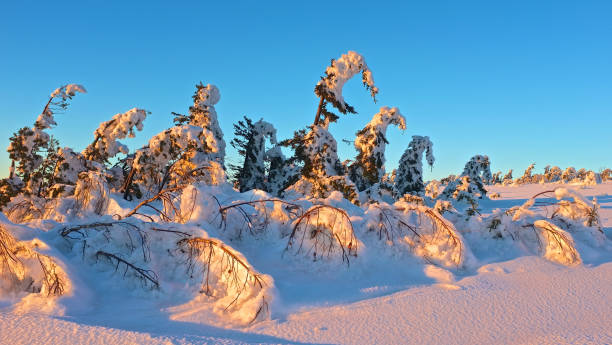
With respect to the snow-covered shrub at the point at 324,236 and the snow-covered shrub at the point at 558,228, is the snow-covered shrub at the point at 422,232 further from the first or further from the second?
the snow-covered shrub at the point at 558,228

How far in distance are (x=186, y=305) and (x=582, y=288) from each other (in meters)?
3.12

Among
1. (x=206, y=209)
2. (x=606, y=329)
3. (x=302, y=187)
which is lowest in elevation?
(x=606, y=329)

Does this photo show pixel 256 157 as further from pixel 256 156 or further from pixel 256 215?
pixel 256 215

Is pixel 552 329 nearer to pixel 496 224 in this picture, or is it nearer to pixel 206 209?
pixel 496 224

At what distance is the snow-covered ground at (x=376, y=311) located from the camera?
199 cm

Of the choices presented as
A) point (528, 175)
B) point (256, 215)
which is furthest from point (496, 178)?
point (256, 215)

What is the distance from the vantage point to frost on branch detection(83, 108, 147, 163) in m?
8.26

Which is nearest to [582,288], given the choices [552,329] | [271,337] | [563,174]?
[552,329]

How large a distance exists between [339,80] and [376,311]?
25.3 feet

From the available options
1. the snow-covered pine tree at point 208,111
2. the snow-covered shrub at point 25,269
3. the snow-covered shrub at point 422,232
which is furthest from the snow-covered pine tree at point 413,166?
the snow-covered shrub at point 25,269

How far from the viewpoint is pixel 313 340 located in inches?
79.4

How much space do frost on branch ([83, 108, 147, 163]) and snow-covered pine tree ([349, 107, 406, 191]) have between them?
5285 millimetres

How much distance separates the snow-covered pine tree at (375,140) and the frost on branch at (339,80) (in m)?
0.59

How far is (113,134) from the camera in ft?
27.7
